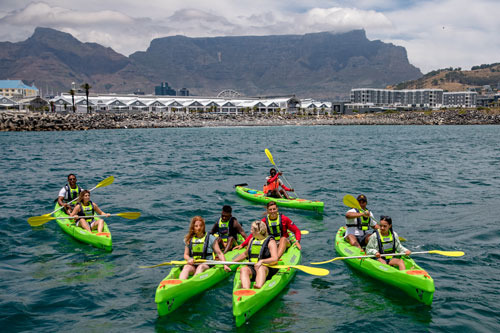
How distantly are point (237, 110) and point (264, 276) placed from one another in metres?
128

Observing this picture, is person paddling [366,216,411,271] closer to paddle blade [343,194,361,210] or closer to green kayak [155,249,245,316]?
paddle blade [343,194,361,210]

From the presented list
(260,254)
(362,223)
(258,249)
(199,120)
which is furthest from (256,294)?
(199,120)

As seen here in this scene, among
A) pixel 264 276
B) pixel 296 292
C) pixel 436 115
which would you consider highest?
pixel 436 115

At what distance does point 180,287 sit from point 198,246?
1.31 meters

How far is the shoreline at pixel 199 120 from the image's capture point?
78.2 meters

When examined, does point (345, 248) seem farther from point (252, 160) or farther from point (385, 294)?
point (252, 160)

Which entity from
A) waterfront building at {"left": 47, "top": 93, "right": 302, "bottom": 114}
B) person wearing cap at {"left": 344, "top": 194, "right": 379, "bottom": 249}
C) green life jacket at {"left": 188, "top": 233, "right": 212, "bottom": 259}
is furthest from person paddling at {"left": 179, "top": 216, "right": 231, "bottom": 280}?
waterfront building at {"left": 47, "top": 93, "right": 302, "bottom": 114}

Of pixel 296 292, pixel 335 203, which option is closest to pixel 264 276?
pixel 296 292

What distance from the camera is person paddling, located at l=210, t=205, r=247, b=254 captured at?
426 inches

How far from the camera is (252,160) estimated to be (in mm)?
35469

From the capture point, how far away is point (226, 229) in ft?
35.9

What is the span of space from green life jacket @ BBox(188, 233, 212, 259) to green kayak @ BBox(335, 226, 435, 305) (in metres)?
3.81

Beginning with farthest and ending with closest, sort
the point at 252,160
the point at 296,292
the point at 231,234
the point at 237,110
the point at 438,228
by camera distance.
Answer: the point at 237,110 < the point at 252,160 < the point at 438,228 < the point at 231,234 < the point at 296,292

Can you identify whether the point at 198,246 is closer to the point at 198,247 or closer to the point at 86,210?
the point at 198,247
